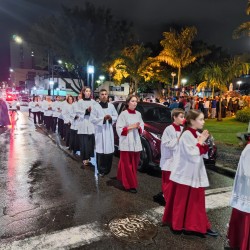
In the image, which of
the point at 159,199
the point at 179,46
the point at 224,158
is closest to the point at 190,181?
the point at 159,199

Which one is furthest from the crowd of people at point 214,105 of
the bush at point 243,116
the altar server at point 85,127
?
the altar server at point 85,127

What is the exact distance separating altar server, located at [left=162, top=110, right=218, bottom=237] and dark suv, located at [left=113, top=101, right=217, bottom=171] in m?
3.11

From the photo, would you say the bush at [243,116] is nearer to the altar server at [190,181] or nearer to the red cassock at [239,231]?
the altar server at [190,181]

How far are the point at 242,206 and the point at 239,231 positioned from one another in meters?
0.38

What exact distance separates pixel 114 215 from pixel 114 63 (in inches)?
1240

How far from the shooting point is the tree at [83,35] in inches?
1268

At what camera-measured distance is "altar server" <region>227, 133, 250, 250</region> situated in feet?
10.7

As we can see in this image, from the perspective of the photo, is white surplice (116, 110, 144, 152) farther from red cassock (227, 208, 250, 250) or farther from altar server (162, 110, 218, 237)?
red cassock (227, 208, 250, 250)

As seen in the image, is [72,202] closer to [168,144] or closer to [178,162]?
[168,144]

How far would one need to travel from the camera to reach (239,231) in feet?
11.4

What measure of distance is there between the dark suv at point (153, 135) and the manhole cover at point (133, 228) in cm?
265

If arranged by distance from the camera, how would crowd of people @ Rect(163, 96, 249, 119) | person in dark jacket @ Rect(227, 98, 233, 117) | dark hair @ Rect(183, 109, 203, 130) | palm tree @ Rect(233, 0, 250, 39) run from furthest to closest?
person in dark jacket @ Rect(227, 98, 233, 117), crowd of people @ Rect(163, 96, 249, 119), palm tree @ Rect(233, 0, 250, 39), dark hair @ Rect(183, 109, 203, 130)

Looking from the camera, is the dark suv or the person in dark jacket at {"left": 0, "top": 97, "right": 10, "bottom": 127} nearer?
the dark suv

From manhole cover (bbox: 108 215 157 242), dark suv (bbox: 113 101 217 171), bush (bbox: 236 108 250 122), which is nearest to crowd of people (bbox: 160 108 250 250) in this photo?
manhole cover (bbox: 108 215 157 242)
